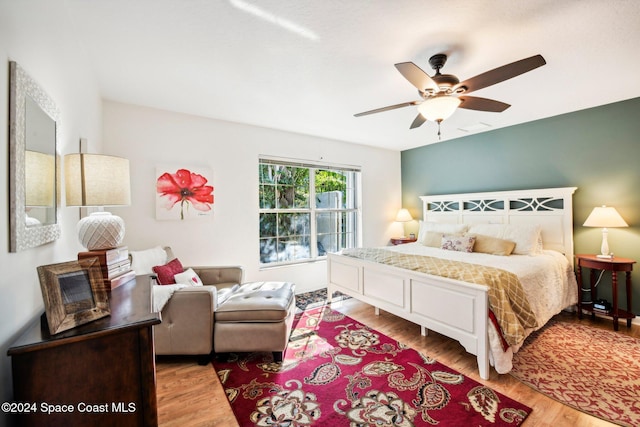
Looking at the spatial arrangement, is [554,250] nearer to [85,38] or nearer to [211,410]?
[211,410]

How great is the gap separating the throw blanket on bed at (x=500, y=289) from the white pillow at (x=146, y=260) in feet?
8.18

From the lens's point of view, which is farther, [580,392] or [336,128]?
[336,128]

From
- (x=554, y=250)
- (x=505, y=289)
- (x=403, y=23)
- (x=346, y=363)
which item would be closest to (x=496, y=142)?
(x=554, y=250)

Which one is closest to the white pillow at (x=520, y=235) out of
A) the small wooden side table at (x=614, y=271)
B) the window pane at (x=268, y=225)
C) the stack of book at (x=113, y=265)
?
the small wooden side table at (x=614, y=271)

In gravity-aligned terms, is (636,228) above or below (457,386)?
above

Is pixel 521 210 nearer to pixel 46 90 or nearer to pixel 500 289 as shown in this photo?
pixel 500 289

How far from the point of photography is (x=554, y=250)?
346 centimetres

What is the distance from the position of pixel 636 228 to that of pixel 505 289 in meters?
2.13

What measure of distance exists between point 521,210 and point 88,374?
4.66 metres

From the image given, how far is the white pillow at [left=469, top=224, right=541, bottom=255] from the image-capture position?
129 inches

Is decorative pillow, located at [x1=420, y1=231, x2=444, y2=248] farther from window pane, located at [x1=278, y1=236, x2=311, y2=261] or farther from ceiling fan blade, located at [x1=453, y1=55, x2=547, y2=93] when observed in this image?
ceiling fan blade, located at [x1=453, y1=55, x2=547, y2=93]

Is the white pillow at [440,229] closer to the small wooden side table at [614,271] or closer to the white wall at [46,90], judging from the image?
the small wooden side table at [614,271]

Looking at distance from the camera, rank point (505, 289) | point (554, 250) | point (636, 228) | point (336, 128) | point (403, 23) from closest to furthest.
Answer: point (403, 23) → point (505, 289) → point (636, 228) → point (554, 250) → point (336, 128)

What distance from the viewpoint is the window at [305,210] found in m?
4.02
